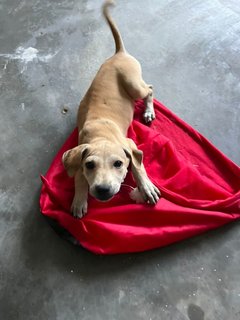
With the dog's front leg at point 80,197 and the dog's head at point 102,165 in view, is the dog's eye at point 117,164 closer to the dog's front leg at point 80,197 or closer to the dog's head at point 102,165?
the dog's head at point 102,165

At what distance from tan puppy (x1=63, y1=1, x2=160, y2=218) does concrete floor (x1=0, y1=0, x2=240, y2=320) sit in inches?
17.5

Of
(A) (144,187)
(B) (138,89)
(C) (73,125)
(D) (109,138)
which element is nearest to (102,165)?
(D) (109,138)

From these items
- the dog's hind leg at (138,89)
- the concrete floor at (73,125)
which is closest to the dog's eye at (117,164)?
the concrete floor at (73,125)

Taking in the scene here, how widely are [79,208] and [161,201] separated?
63cm

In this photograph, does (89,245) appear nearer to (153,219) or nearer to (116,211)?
(116,211)

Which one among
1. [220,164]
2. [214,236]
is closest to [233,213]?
[214,236]

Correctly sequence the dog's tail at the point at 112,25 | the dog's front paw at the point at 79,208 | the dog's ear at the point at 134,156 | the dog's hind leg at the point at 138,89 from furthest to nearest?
the dog's tail at the point at 112,25 < the dog's hind leg at the point at 138,89 < the dog's front paw at the point at 79,208 < the dog's ear at the point at 134,156

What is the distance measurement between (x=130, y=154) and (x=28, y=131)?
1326 millimetres

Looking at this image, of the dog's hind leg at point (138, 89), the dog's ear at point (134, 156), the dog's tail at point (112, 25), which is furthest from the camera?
the dog's tail at point (112, 25)

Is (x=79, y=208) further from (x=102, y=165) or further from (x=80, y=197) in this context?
(x=102, y=165)

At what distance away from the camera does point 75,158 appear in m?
2.70

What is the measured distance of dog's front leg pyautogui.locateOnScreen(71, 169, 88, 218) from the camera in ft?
9.47

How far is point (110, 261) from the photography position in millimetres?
2828

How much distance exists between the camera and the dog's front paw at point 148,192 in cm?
289
